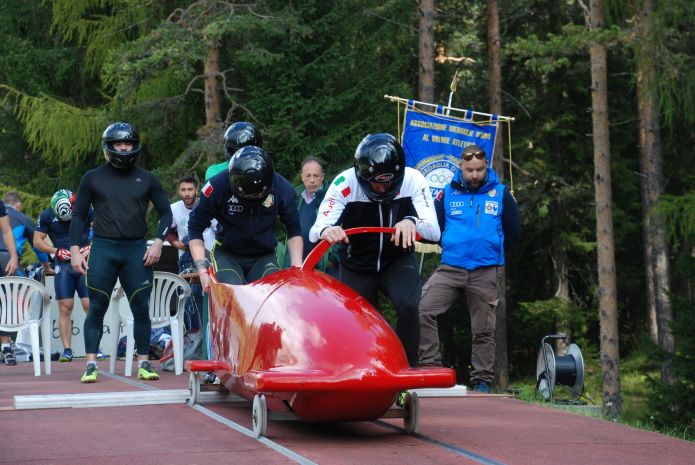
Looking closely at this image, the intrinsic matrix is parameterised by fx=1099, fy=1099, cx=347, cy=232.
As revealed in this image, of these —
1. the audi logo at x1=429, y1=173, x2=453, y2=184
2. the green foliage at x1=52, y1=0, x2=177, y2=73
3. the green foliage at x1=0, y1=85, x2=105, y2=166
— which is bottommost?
the audi logo at x1=429, y1=173, x2=453, y2=184

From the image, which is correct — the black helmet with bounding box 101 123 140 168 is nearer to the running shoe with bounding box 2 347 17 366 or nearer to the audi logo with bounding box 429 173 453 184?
the running shoe with bounding box 2 347 17 366

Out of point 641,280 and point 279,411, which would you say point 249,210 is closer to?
point 279,411

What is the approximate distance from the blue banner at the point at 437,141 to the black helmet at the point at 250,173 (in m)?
7.57

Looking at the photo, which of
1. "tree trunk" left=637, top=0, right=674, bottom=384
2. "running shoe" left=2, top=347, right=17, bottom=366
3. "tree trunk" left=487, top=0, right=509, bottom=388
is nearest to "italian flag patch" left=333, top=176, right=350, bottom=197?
"running shoe" left=2, top=347, right=17, bottom=366

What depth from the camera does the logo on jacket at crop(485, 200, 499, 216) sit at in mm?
9921

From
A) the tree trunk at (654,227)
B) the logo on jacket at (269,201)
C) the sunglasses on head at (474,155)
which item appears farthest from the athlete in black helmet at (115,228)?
the tree trunk at (654,227)

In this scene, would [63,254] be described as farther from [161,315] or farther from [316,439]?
[316,439]

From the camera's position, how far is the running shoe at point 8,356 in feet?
42.0

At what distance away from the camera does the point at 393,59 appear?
26688mm

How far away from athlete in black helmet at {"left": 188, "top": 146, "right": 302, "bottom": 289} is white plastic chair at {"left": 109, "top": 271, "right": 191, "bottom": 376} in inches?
96.1

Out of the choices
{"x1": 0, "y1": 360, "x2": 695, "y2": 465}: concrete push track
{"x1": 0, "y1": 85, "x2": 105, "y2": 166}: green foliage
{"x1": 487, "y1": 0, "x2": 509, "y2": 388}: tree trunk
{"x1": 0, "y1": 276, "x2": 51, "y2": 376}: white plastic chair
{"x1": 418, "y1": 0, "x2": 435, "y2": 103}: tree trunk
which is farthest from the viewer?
{"x1": 0, "y1": 85, "x2": 105, "y2": 166}: green foliage

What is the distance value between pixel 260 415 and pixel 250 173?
1969 millimetres

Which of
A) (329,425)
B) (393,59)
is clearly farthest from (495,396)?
(393,59)

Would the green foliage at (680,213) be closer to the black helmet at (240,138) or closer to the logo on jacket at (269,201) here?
the black helmet at (240,138)
